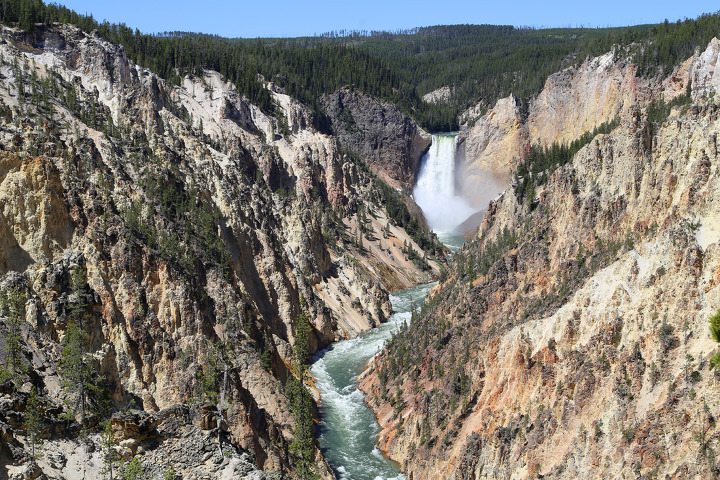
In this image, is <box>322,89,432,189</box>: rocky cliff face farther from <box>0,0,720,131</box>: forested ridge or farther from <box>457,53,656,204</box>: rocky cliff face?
<box>457,53,656,204</box>: rocky cliff face

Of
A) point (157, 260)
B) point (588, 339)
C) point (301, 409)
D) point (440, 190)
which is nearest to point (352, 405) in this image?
point (301, 409)

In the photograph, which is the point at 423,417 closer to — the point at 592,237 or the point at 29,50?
the point at 592,237

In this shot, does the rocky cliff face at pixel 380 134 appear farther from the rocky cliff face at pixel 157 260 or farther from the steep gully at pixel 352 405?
the rocky cliff face at pixel 157 260

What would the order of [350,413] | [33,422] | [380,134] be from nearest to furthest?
[33,422] → [350,413] → [380,134]

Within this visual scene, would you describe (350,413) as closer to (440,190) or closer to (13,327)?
→ (13,327)

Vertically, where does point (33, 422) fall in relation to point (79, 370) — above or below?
below

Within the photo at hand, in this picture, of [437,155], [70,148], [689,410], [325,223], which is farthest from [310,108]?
[689,410]
